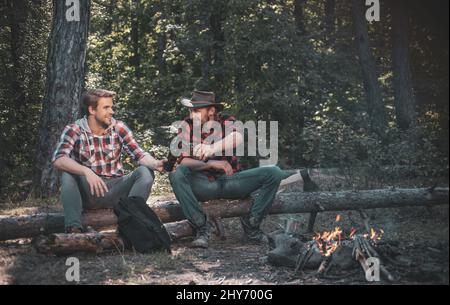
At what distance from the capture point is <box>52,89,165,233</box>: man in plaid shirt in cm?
633

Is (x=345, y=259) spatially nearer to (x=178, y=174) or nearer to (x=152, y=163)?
(x=178, y=174)

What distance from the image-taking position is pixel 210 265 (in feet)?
19.7

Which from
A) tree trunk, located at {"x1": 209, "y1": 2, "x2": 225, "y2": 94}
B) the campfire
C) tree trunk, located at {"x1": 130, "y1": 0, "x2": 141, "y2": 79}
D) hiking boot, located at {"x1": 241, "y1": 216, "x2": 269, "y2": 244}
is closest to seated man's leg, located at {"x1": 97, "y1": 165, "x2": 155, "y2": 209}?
hiking boot, located at {"x1": 241, "y1": 216, "x2": 269, "y2": 244}

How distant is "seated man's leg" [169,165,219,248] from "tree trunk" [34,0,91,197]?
13.2ft

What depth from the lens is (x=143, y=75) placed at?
22.5 metres

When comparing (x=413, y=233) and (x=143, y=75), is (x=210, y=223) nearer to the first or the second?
(x=413, y=233)

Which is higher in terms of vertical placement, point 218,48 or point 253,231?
point 218,48

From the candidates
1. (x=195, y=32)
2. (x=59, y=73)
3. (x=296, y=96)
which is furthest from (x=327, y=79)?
(x=59, y=73)

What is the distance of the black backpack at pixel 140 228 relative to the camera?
6297 mm

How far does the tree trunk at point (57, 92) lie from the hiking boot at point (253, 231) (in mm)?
4408

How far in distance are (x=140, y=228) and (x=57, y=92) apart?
4681mm

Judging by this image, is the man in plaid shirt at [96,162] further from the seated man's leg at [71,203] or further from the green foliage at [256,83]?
the green foliage at [256,83]

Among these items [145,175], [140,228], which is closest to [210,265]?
[140,228]

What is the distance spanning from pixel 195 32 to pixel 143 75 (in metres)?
6.52
